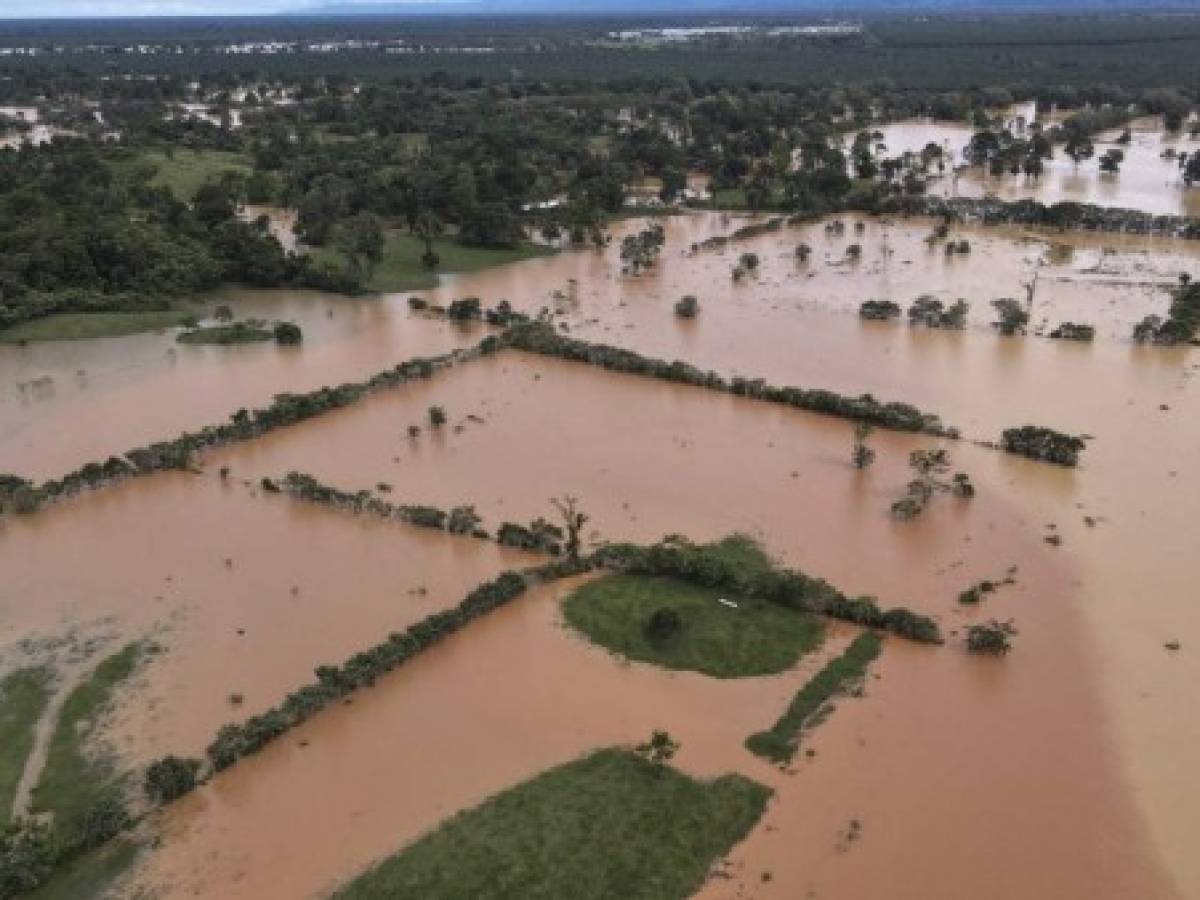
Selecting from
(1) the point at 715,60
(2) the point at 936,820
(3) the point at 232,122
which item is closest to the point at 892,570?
(2) the point at 936,820

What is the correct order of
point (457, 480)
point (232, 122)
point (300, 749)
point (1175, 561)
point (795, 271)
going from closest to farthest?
point (300, 749)
point (1175, 561)
point (457, 480)
point (795, 271)
point (232, 122)

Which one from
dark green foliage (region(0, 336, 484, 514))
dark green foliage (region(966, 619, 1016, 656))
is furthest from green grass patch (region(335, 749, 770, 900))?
dark green foliage (region(0, 336, 484, 514))

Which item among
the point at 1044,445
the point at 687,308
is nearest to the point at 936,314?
the point at 687,308

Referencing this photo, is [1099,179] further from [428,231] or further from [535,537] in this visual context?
[535,537]

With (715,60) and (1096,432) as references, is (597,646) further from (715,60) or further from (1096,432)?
(715,60)

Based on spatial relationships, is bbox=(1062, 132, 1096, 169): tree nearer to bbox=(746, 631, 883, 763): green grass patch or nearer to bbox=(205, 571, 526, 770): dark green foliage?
bbox=(746, 631, 883, 763): green grass patch
